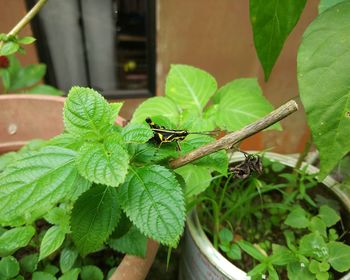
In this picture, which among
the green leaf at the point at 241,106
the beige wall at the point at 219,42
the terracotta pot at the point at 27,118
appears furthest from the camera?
the beige wall at the point at 219,42

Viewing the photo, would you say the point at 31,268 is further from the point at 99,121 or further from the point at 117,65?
the point at 117,65

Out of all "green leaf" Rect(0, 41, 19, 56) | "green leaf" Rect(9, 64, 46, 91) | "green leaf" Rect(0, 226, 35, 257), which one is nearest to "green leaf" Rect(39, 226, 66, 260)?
"green leaf" Rect(0, 226, 35, 257)

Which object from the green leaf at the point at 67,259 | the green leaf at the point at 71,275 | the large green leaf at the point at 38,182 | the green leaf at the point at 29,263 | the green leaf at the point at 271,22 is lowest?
the green leaf at the point at 29,263

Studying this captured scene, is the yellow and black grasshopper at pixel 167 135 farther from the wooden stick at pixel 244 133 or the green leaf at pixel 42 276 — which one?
the green leaf at pixel 42 276

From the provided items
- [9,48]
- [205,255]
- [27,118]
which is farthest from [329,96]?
[27,118]

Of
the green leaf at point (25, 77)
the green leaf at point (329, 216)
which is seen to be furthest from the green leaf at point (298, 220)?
A: the green leaf at point (25, 77)
